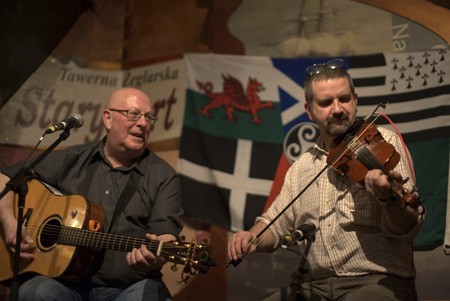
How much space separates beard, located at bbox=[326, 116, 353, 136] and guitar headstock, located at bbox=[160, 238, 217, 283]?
81 cm

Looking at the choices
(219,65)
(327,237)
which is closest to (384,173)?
(327,237)

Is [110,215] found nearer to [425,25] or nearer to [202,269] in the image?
[202,269]

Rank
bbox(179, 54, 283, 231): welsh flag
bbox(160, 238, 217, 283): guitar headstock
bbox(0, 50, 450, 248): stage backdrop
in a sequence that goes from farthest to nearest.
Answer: bbox(179, 54, 283, 231): welsh flag, bbox(0, 50, 450, 248): stage backdrop, bbox(160, 238, 217, 283): guitar headstock

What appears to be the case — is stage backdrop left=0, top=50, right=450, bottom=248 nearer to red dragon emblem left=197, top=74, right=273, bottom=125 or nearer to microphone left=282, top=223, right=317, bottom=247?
red dragon emblem left=197, top=74, right=273, bottom=125

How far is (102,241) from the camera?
3.19 m

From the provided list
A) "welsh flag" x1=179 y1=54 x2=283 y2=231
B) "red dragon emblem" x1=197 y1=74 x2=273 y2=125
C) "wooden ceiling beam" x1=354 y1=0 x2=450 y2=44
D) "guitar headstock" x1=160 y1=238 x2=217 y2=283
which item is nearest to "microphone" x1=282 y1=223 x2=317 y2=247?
"guitar headstock" x1=160 y1=238 x2=217 y2=283

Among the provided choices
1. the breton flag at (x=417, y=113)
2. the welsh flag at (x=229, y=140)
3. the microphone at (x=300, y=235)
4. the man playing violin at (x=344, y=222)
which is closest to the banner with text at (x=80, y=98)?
the welsh flag at (x=229, y=140)

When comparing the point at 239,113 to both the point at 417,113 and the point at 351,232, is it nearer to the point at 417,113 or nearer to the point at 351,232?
the point at 417,113

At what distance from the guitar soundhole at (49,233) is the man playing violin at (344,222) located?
98 cm

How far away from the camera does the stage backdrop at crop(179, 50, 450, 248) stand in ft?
12.5

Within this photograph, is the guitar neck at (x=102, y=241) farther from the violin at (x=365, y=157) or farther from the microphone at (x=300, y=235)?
the violin at (x=365, y=157)

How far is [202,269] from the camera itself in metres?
3.02

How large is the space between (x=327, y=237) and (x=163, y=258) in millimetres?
790

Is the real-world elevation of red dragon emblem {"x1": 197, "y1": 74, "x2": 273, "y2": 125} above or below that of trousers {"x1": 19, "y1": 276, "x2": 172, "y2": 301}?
above
